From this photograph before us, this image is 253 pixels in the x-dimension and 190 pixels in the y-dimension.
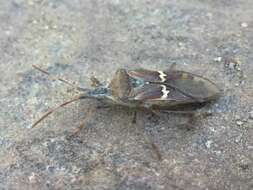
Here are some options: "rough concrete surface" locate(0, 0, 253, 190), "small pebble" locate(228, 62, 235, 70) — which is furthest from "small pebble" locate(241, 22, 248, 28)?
"small pebble" locate(228, 62, 235, 70)

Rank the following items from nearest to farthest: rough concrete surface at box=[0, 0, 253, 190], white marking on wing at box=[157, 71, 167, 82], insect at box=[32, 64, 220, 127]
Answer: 1. rough concrete surface at box=[0, 0, 253, 190]
2. insect at box=[32, 64, 220, 127]
3. white marking on wing at box=[157, 71, 167, 82]

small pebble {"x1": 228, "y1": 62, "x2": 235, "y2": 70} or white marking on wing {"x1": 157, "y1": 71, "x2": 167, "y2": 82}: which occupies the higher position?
small pebble {"x1": 228, "y1": 62, "x2": 235, "y2": 70}

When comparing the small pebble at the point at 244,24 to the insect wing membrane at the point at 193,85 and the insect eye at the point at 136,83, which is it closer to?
the insect wing membrane at the point at 193,85

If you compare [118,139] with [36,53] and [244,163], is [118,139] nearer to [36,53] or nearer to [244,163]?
[244,163]

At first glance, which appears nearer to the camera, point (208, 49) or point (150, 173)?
point (150, 173)

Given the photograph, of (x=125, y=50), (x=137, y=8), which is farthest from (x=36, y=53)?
(x=137, y=8)

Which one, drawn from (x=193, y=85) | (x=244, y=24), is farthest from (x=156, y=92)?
(x=244, y=24)

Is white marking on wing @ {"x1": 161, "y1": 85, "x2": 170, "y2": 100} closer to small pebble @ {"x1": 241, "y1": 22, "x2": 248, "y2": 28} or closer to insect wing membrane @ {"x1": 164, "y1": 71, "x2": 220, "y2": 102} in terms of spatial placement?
insect wing membrane @ {"x1": 164, "y1": 71, "x2": 220, "y2": 102}

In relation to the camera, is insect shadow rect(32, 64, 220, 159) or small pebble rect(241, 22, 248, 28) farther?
small pebble rect(241, 22, 248, 28)
